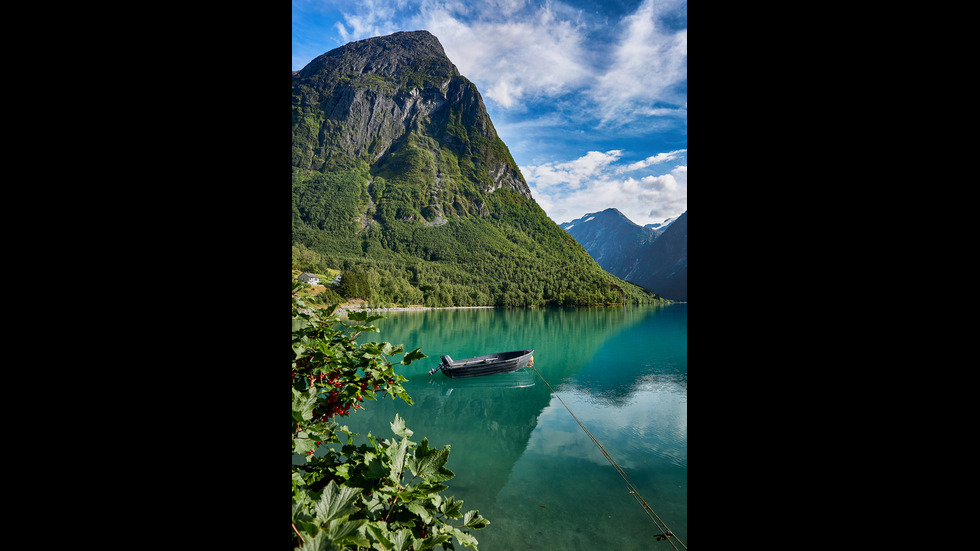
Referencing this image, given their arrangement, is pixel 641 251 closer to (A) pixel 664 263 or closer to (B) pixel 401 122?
(A) pixel 664 263

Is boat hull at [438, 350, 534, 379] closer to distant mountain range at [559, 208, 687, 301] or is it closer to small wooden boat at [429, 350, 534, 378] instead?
small wooden boat at [429, 350, 534, 378]

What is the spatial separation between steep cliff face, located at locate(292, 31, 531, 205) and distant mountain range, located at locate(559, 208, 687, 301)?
4290 centimetres

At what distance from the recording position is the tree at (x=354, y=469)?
89cm

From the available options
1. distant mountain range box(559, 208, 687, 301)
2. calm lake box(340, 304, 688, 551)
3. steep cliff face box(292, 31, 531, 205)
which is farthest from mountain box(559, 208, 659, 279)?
calm lake box(340, 304, 688, 551)

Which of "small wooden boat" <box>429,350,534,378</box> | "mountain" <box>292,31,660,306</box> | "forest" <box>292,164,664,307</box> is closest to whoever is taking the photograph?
"small wooden boat" <box>429,350,534,378</box>

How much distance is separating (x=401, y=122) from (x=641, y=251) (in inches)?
3464

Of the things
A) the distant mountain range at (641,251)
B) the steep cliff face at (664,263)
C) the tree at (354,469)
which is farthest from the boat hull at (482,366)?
the steep cliff face at (664,263)

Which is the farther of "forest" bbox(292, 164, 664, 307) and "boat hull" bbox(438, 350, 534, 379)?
"forest" bbox(292, 164, 664, 307)

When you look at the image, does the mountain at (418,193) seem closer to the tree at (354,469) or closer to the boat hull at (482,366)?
the boat hull at (482,366)

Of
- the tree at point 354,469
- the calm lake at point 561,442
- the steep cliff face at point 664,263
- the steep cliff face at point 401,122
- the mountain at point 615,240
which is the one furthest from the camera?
the mountain at point 615,240

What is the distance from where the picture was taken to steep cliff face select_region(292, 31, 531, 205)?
107m

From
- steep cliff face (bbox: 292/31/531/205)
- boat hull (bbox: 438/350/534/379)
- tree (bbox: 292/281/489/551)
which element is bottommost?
boat hull (bbox: 438/350/534/379)

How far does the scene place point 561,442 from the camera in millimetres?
9648

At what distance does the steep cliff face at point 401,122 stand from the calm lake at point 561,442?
275 feet
